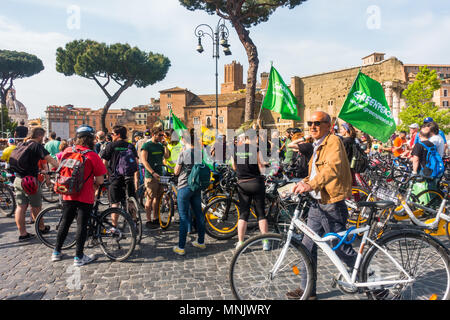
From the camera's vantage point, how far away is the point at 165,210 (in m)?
5.60

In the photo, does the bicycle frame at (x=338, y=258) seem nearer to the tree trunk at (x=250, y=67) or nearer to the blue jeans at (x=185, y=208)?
the blue jeans at (x=185, y=208)

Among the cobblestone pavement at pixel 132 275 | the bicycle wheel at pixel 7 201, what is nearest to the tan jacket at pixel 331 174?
the cobblestone pavement at pixel 132 275

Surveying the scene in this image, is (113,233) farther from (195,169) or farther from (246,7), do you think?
(246,7)

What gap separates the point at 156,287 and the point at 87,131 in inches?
86.3

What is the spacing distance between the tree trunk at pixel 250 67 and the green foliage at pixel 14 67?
47.8 m

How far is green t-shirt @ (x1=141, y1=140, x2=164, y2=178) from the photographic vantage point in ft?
17.8

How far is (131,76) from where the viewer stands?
39031mm

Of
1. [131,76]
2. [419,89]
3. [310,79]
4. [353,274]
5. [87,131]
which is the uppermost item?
[310,79]

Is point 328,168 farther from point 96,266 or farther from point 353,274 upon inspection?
point 96,266

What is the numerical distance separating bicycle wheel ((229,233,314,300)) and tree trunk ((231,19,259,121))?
11473mm

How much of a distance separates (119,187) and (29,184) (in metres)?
1.48

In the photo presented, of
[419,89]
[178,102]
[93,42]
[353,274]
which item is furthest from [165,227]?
[178,102]

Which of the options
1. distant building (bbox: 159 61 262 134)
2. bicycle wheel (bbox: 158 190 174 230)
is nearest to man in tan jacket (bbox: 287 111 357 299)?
bicycle wheel (bbox: 158 190 174 230)

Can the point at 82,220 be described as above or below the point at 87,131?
below
